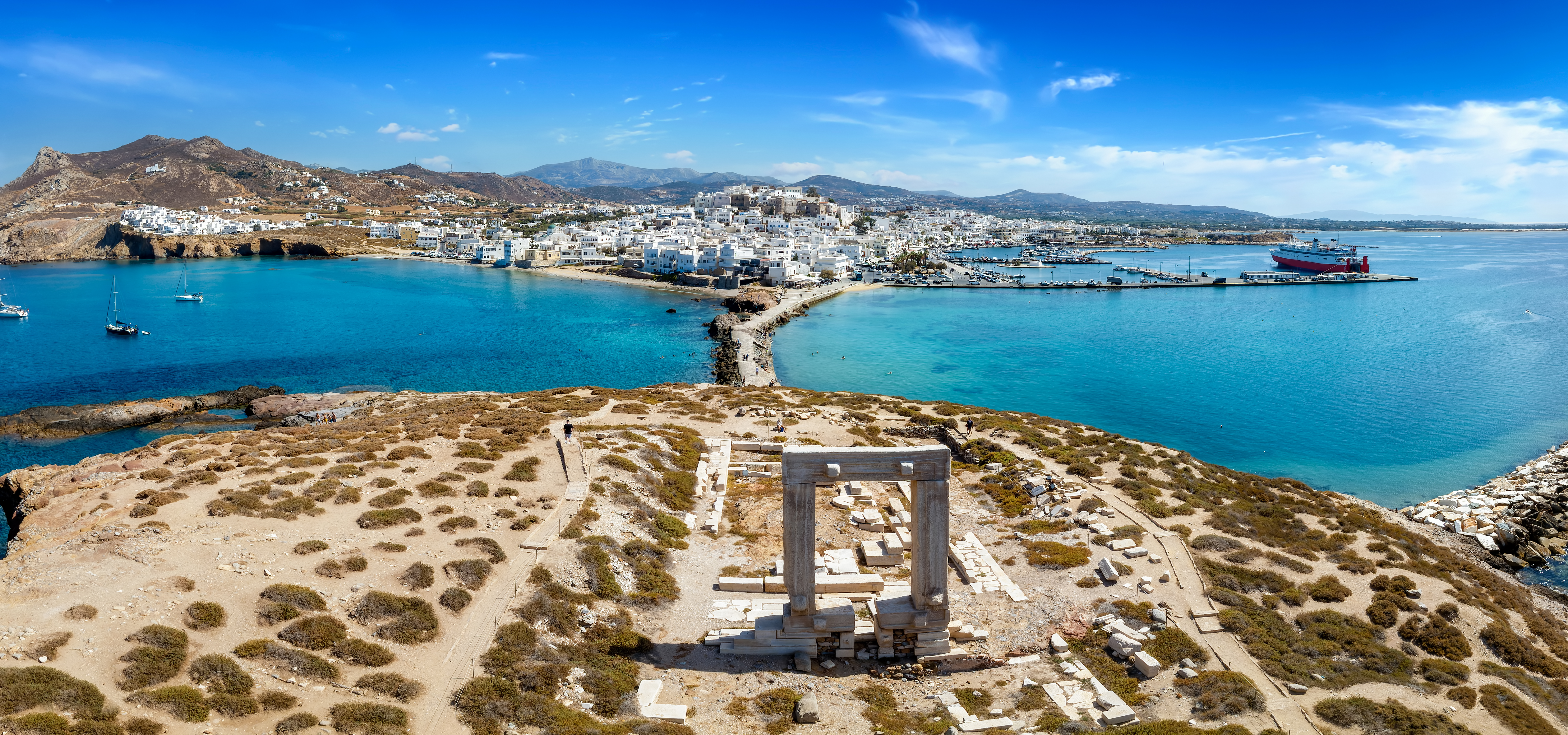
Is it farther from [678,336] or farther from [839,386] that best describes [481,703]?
[678,336]

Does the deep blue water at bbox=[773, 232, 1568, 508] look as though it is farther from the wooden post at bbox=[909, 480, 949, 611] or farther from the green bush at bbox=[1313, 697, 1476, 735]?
the wooden post at bbox=[909, 480, 949, 611]

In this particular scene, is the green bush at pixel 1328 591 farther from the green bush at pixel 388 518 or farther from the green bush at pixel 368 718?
the green bush at pixel 388 518

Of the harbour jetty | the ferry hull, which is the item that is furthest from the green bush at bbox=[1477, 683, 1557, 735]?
the ferry hull

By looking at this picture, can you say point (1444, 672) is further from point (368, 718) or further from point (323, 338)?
point (323, 338)

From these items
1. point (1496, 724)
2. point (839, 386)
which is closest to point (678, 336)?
point (839, 386)

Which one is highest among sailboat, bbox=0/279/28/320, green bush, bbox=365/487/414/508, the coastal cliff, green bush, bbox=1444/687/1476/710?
the coastal cliff

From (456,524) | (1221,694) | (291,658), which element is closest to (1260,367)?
(1221,694)
